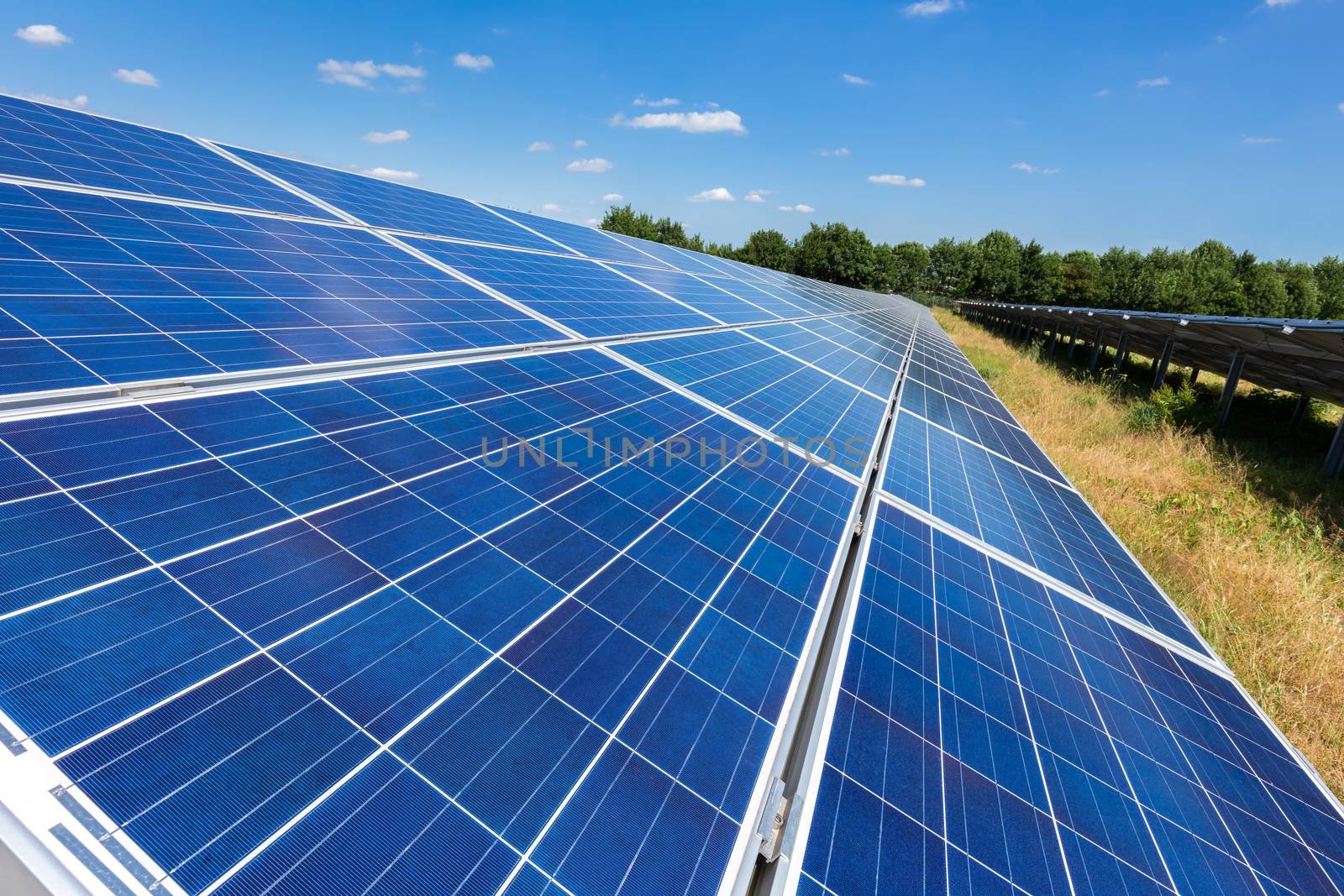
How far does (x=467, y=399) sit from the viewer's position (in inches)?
181

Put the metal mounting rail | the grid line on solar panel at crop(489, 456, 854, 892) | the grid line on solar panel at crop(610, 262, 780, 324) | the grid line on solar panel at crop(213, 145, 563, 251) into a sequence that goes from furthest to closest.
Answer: the grid line on solar panel at crop(610, 262, 780, 324)
the grid line on solar panel at crop(213, 145, 563, 251)
the metal mounting rail
the grid line on solar panel at crop(489, 456, 854, 892)

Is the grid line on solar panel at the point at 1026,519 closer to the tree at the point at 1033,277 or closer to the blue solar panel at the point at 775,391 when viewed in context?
the blue solar panel at the point at 775,391

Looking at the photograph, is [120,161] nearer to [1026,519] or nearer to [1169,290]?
[1026,519]

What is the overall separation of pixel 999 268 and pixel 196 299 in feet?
392

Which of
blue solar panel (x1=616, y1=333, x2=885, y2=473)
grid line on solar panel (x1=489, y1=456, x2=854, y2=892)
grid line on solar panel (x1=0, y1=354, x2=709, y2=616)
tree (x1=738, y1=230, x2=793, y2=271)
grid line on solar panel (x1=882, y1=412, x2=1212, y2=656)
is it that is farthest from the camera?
tree (x1=738, y1=230, x2=793, y2=271)

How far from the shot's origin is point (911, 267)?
11494cm

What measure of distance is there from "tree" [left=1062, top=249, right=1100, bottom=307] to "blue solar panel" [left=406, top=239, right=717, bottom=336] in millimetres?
104377

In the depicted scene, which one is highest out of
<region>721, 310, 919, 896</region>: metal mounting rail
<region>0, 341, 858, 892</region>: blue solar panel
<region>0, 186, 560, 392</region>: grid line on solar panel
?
<region>0, 186, 560, 392</region>: grid line on solar panel

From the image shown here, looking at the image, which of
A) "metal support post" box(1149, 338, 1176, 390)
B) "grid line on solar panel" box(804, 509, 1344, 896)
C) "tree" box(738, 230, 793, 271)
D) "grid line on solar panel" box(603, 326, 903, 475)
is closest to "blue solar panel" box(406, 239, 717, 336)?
"grid line on solar panel" box(603, 326, 903, 475)

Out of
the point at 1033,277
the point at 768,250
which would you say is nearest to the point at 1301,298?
the point at 1033,277

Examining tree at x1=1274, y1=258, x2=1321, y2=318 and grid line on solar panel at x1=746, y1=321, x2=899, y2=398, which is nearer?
grid line on solar panel at x1=746, y1=321, x2=899, y2=398

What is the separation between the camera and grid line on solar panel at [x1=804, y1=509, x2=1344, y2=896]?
2541 millimetres

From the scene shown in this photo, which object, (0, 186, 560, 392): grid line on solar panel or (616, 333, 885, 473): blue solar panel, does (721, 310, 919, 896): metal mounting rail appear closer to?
(616, 333, 885, 473): blue solar panel

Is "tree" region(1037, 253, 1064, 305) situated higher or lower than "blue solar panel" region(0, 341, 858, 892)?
higher
